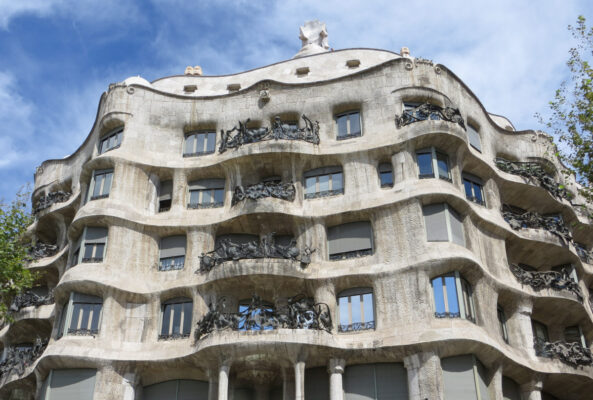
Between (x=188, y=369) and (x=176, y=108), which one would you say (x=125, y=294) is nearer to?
(x=188, y=369)

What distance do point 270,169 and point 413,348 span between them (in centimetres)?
1191

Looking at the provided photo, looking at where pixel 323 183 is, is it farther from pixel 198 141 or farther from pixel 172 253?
pixel 172 253

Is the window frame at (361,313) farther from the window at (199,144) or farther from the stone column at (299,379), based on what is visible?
the window at (199,144)

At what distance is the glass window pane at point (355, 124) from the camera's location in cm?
3431

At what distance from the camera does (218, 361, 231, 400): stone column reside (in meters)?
27.2

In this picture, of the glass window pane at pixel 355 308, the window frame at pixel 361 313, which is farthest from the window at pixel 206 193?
the glass window pane at pixel 355 308

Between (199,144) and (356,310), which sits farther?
(199,144)

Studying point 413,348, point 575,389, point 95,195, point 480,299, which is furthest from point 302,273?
point 575,389

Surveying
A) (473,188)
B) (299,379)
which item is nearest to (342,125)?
(473,188)

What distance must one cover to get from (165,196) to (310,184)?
24.8 ft

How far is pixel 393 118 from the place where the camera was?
110 ft

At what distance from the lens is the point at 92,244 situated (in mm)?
32531

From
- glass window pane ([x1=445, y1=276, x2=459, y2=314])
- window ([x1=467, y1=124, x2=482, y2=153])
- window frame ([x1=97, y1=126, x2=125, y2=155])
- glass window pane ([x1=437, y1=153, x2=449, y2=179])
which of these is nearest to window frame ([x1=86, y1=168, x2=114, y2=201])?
window frame ([x1=97, y1=126, x2=125, y2=155])

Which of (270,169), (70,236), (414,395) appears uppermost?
(270,169)
